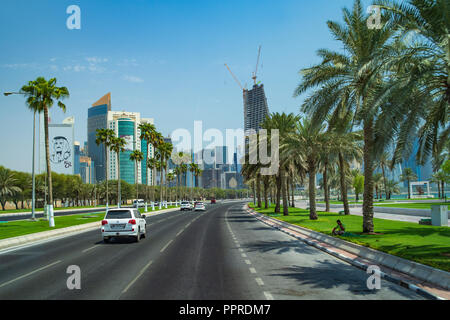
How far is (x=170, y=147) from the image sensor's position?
80000 millimetres

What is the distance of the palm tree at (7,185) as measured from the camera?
3046 inches

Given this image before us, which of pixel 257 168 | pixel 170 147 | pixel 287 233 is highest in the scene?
pixel 170 147

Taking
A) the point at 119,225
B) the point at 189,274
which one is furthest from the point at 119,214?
the point at 189,274

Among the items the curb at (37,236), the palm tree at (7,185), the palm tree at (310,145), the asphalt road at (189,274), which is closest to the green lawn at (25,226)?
the curb at (37,236)

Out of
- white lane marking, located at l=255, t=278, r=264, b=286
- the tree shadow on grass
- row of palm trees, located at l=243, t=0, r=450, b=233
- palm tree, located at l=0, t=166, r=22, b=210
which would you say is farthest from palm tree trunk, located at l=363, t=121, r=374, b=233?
palm tree, located at l=0, t=166, r=22, b=210

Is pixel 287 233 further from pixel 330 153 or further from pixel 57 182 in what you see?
pixel 57 182

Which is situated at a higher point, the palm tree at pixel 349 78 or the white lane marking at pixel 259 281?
the palm tree at pixel 349 78

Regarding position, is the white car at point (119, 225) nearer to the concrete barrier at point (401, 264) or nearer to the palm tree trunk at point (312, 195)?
the concrete barrier at point (401, 264)

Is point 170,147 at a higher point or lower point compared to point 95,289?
higher

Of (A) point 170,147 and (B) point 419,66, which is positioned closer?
(B) point 419,66

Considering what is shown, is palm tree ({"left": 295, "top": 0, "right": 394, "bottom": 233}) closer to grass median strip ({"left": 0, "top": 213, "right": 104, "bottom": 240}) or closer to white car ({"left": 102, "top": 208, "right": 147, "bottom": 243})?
white car ({"left": 102, "top": 208, "right": 147, "bottom": 243})

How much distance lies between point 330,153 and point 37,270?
27.9 meters

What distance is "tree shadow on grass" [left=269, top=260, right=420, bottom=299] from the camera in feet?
27.6
